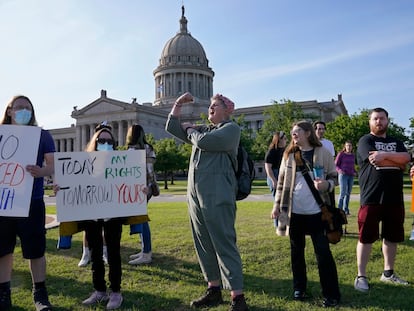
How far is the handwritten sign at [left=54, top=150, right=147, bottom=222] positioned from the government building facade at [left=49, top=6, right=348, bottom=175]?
276 feet

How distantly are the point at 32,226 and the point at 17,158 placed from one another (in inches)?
31.7

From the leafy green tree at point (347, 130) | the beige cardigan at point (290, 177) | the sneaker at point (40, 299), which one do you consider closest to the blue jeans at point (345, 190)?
the beige cardigan at point (290, 177)

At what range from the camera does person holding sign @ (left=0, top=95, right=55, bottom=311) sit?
491 centimetres

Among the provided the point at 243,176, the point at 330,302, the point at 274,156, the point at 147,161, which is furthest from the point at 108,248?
the point at 274,156

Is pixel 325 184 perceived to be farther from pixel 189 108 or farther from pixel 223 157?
pixel 189 108

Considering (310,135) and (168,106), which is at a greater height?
(168,106)

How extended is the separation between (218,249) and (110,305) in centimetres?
148

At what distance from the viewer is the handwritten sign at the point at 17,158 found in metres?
4.89

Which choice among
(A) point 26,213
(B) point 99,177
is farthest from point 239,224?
(A) point 26,213

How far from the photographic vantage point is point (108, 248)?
5.26 m

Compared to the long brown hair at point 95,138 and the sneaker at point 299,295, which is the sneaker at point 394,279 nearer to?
the sneaker at point 299,295

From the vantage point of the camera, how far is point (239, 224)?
11227 mm

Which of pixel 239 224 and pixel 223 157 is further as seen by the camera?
pixel 239 224

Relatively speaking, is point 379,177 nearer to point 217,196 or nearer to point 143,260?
point 217,196
